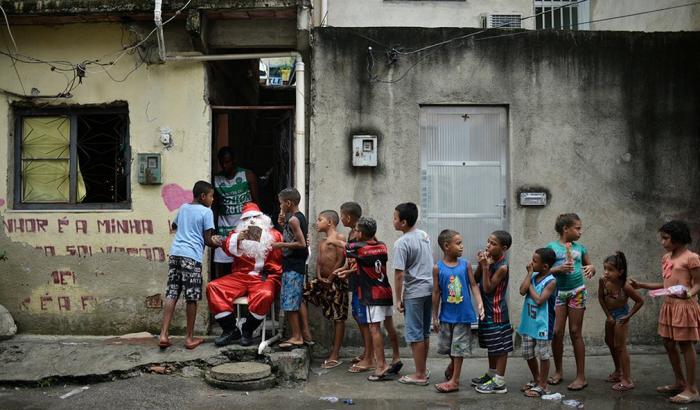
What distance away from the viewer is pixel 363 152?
24.5ft

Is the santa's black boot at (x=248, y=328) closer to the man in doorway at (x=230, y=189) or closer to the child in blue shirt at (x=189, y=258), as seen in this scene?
the child in blue shirt at (x=189, y=258)

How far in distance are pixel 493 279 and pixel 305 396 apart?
1.96 m

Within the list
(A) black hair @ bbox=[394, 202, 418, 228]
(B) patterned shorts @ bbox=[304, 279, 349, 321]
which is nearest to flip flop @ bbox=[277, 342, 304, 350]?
(B) patterned shorts @ bbox=[304, 279, 349, 321]

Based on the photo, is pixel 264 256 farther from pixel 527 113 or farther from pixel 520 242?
pixel 527 113

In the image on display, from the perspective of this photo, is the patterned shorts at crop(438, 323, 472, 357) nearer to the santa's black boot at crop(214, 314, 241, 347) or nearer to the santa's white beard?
the santa's white beard

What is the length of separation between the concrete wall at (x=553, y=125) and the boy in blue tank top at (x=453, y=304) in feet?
5.09

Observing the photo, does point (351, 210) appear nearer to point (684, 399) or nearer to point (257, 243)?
point (257, 243)

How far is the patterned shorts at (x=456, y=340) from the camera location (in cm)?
592

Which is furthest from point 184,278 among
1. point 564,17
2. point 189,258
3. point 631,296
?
point 564,17

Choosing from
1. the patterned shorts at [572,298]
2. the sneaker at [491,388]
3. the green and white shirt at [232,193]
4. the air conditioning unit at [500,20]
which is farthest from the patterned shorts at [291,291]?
the air conditioning unit at [500,20]

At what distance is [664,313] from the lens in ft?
19.4

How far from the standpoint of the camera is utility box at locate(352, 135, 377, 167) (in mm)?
7449

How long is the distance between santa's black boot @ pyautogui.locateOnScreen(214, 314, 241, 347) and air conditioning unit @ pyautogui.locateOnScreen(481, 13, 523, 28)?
712 centimetres

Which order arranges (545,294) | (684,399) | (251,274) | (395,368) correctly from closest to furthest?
(684,399) → (545,294) → (395,368) → (251,274)
